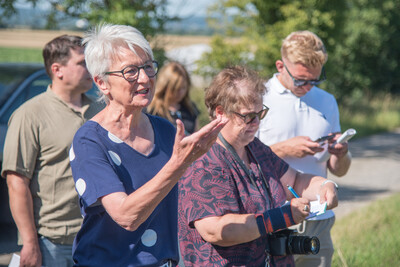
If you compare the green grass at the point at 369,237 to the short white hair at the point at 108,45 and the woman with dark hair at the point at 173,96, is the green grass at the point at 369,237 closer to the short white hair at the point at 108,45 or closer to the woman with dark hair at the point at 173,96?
the woman with dark hair at the point at 173,96

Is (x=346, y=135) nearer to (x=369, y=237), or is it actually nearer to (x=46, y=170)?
(x=46, y=170)

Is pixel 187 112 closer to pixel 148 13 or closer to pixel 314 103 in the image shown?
pixel 314 103

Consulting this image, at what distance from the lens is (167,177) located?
1938 millimetres

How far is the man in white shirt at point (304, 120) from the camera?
3.58 m

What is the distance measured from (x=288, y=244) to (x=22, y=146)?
1.52 meters

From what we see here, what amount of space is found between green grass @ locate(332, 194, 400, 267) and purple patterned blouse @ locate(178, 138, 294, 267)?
Result: 2467 mm

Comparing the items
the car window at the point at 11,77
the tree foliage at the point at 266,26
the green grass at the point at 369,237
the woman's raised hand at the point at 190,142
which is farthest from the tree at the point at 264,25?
the woman's raised hand at the point at 190,142

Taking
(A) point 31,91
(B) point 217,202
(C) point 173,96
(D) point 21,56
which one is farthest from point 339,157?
(D) point 21,56

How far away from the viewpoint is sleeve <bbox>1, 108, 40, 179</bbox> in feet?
9.85

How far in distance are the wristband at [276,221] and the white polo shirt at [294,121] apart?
1202 mm

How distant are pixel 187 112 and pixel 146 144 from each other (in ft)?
10.3

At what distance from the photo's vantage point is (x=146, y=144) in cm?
233

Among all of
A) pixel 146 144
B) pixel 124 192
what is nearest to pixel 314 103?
pixel 146 144

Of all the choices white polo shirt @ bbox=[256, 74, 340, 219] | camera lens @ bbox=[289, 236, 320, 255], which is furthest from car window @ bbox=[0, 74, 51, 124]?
camera lens @ bbox=[289, 236, 320, 255]
